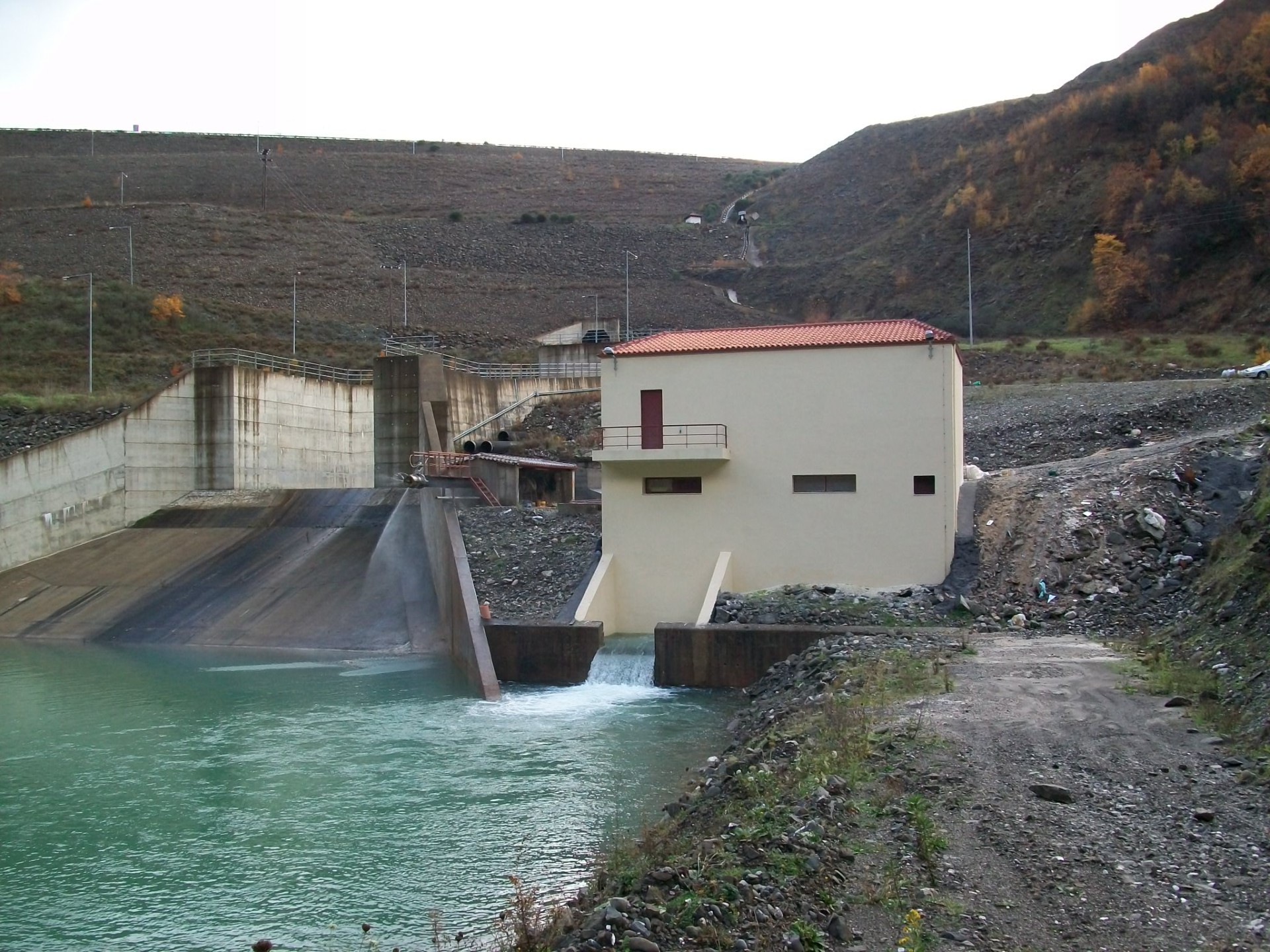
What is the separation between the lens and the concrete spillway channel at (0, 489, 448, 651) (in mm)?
24531

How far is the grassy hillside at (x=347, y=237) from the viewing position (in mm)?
49375

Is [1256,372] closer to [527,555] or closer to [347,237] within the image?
[527,555]

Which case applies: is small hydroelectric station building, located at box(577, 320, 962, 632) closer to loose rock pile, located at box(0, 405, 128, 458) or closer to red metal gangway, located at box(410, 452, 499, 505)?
red metal gangway, located at box(410, 452, 499, 505)

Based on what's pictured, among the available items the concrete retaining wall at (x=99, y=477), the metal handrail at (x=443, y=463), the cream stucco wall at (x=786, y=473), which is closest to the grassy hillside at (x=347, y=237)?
the concrete retaining wall at (x=99, y=477)

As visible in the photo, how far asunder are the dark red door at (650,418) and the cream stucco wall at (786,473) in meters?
0.11

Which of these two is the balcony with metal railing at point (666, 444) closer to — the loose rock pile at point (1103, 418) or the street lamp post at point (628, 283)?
the loose rock pile at point (1103, 418)

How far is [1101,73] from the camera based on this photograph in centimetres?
6912

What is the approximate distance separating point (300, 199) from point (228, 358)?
44.7 metres

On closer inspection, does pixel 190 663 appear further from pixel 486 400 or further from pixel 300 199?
pixel 300 199

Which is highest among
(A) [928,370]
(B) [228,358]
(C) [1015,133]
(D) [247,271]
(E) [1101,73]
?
(E) [1101,73]

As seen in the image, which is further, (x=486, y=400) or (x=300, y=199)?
(x=300, y=199)

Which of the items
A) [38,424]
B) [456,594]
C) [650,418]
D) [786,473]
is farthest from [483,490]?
[38,424]

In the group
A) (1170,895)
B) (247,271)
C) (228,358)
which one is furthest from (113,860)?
(247,271)

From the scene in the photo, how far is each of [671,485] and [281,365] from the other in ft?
72.8
